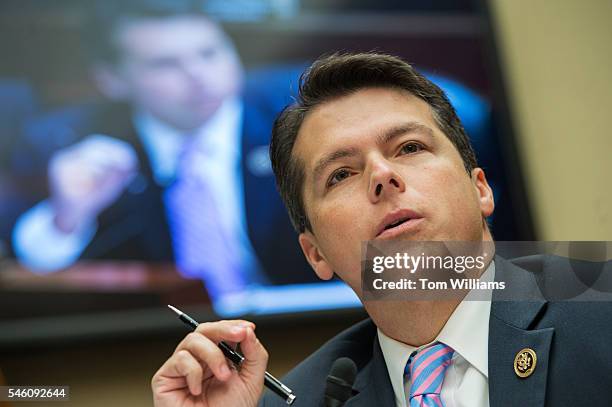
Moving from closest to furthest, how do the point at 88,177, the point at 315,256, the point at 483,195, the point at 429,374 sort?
the point at 429,374 → the point at 483,195 → the point at 315,256 → the point at 88,177

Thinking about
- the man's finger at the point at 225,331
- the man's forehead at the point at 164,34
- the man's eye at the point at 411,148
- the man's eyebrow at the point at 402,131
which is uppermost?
the man's forehead at the point at 164,34

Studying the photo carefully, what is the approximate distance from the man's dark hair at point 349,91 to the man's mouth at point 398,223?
0.98 ft

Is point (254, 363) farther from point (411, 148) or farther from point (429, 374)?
point (411, 148)

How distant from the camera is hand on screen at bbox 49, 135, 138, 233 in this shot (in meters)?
2.64

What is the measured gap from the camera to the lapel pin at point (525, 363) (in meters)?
1.32

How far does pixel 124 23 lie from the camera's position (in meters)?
2.87

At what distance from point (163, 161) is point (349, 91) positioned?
1.23m

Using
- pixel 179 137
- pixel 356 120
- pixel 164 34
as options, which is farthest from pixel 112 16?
pixel 356 120

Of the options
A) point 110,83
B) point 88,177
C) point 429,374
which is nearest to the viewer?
point 429,374

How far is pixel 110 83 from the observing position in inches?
110

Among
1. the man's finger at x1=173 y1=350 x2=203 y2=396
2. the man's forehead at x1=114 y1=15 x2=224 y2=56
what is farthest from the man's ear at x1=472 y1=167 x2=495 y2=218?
the man's forehead at x1=114 y1=15 x2=224 y2=56

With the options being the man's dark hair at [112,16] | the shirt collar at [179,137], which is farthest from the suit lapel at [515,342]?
the man's dark hair at [112,16]

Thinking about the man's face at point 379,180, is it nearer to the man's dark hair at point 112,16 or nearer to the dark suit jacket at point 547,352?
the dark suit jacket at point 547,352

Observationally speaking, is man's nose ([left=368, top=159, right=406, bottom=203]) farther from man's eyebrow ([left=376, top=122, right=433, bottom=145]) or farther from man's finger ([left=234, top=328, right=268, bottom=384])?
man's finger ([left=234, top=328, right=268, bottom=384])
